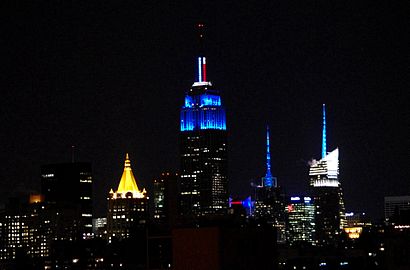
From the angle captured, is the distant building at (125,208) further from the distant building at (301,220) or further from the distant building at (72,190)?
the distant building at (301,220)

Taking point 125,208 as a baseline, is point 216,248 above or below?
below

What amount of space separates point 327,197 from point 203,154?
36283 millimetres

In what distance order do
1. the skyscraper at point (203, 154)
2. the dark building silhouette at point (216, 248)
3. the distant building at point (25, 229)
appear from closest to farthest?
the dark building silhouette at point (216, 248) < the distant building at point (25, 229) < the skyscraper at point (203, 154)

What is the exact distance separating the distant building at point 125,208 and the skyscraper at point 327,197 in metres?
38.2

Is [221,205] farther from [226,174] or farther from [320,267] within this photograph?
[320,267]

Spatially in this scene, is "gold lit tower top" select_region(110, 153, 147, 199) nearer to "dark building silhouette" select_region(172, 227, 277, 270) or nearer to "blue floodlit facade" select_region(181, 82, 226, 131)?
"blue floodlit facade" select_region(181, 82, 226, 131)

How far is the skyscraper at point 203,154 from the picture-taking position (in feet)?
392

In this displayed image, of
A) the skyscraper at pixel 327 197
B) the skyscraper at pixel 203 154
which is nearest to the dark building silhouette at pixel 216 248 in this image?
the skyscraper at pixel 203 154

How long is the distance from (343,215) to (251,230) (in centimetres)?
12287

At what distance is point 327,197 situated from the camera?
152 meters

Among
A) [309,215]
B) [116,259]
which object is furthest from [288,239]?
[116,259]

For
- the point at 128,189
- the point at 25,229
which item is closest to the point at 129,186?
the point at 128,189

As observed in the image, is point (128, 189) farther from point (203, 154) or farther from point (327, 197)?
point (327, 197)

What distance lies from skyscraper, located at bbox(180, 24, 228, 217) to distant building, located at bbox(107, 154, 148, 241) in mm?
14106
